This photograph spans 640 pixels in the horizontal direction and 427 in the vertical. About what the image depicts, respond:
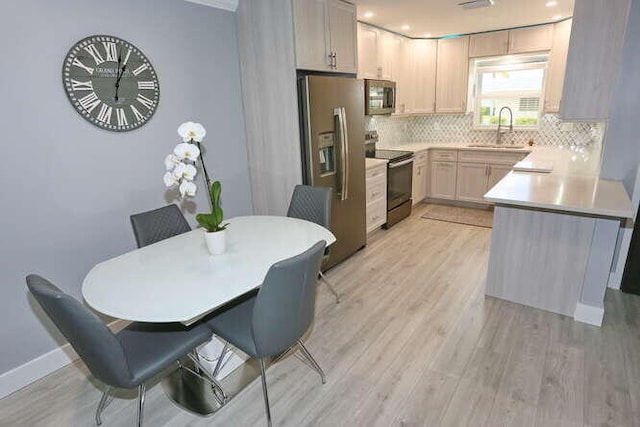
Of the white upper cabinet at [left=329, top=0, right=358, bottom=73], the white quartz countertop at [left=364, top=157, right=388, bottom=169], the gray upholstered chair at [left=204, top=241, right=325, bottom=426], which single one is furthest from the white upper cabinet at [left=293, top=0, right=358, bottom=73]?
the gray upholstered chair at [left=204, top=241, right=325, bottom=426]

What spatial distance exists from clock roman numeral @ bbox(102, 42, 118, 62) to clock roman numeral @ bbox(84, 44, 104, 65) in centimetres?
5

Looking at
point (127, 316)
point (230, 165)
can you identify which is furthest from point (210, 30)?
point (127, 316)

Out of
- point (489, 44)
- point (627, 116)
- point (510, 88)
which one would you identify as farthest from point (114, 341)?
point (510, 88)

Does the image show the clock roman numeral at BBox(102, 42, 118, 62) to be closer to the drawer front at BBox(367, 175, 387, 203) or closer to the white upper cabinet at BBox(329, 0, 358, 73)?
the white upper cabinet at BBox(329, 0, 358, 73)

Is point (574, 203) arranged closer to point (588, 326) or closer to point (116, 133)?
point (588, 326)

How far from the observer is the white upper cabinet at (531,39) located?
4488mm

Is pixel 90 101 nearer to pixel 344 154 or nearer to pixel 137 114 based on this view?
pixel 137 114

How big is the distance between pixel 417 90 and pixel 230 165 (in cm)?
341

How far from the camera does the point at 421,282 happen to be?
3238 mm

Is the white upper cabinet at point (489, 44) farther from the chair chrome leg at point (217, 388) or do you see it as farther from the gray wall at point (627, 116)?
the chair chrome leg at point (217, 388)

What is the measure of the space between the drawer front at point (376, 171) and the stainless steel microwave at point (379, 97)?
0.68m

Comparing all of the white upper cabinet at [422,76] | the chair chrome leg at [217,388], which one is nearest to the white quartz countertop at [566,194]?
the chair chrome leg at [217,388]

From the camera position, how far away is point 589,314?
2.53 meters

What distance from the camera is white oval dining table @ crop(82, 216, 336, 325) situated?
1489 mm
